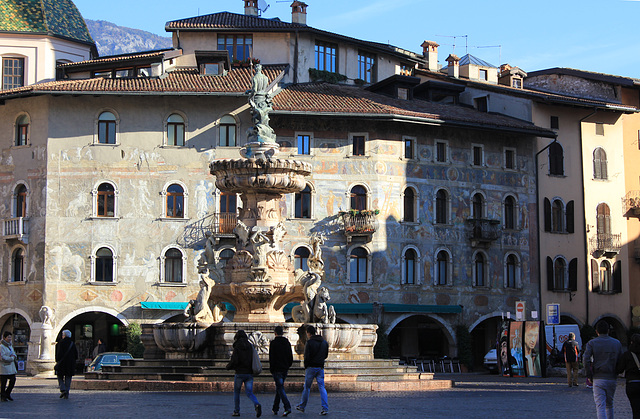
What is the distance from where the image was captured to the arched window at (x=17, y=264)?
45.7m

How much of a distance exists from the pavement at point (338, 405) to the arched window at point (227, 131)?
23.7 meters

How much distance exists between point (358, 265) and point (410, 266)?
2.54 m

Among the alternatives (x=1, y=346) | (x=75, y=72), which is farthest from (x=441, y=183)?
(x=1, y=346)

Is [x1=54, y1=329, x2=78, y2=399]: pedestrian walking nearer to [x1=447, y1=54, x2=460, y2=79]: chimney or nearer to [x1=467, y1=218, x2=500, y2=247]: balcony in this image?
[x1=467, y1=218, x2=500, y2=247]: balcony

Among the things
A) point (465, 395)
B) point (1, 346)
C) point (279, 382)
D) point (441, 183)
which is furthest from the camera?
point (441, 183)

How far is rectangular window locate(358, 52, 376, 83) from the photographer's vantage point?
178ft

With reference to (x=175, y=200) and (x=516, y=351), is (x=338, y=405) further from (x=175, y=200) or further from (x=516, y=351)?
(x=175, y=200)

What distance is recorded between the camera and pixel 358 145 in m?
46.8

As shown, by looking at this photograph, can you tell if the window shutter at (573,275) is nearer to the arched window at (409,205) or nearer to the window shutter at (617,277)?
the window shutter at (617,277)

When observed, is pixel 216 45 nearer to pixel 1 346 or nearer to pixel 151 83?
pixel 151 83

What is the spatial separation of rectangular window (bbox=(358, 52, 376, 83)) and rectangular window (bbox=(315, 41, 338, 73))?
75.8 inches

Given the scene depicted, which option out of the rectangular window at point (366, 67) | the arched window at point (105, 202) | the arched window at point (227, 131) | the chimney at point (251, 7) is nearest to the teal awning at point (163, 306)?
the arched window at point (105, 202)

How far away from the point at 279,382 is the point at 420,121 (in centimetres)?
3112

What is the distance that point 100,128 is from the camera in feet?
150
